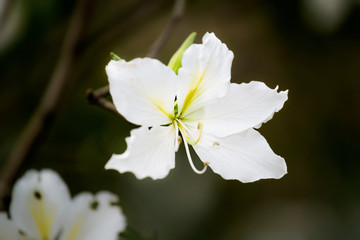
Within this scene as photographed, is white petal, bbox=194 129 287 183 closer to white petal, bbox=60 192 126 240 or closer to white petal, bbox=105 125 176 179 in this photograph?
white petal, bbox=105 125 176 179

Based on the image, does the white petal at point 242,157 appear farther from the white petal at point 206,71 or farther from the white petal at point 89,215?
the white petal at point 89,215

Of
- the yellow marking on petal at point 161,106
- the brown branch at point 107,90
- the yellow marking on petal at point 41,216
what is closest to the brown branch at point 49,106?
the yellow marking on petal at point 41,216

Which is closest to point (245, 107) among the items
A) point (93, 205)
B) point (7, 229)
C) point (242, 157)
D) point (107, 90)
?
point (242, 157)

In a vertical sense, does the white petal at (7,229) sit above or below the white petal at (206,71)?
below

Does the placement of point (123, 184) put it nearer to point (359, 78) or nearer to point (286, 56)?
point (286, 56)

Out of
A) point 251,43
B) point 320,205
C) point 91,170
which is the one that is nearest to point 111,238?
point 91,170

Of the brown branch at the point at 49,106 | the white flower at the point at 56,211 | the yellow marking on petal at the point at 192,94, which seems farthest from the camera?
the brown branch at the point at 49,106

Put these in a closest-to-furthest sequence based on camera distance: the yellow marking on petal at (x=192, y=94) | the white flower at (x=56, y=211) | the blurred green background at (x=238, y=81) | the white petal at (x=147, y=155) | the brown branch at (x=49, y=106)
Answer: the white petal at (x=147, y=155)
the yellow marking on petal at (x=192, y=94)
the white flower at (x=56, y=211)
the brown branch at (x=49, y=106)
the blurred green background at (x=238, y=81)
